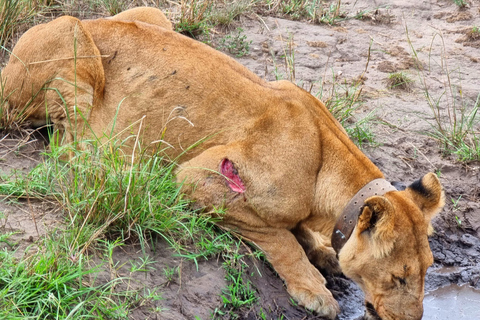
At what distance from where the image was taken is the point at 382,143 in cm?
725

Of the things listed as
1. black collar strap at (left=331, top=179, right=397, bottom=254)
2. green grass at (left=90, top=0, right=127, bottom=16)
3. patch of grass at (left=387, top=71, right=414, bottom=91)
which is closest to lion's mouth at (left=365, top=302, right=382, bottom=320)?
black collar strap at (left=331, top=179, right=397, bottom=254)

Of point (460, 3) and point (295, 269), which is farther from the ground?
point (460, 3)

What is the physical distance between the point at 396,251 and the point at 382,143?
2.76 m

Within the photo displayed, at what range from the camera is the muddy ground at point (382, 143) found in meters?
4.68

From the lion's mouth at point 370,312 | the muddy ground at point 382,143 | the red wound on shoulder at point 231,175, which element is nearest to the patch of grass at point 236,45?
the muddy ground at point 382,143

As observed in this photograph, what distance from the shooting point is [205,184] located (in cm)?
519

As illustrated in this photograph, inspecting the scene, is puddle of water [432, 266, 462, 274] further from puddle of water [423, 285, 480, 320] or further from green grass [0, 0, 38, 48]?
green grass [0, 0, 38, 48]

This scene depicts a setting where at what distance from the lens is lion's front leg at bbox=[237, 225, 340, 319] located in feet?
16.6

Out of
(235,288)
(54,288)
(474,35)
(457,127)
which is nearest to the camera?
(54,288)

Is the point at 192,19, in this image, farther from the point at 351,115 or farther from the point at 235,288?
the point at 235,288

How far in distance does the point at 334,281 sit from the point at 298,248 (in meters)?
0.62

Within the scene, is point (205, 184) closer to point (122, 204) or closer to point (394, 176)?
point (122, 204)

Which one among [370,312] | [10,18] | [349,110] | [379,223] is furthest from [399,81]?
[10,18]

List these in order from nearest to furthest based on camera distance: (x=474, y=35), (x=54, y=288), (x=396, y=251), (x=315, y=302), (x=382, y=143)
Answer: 1. (x=54, y=288)
2. (x=396, y=251)
3. (x=315, y=302)
4. (x=382, y=143)
5. (x=474, y=35)
